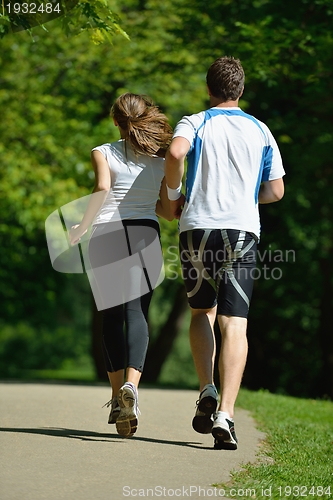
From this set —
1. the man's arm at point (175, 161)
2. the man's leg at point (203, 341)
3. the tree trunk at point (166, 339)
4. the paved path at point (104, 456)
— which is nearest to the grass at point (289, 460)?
the paved path at point (104, 456)

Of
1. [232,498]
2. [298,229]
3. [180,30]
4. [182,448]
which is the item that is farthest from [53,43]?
[232,498]

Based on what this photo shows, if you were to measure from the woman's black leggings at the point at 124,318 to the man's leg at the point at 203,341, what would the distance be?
32 centimetres

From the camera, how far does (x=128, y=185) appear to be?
5.08 metres

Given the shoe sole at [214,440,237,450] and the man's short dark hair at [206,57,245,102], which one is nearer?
the shoe sole at [214,440,237,450]

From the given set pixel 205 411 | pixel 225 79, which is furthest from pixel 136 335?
pixel 225 79

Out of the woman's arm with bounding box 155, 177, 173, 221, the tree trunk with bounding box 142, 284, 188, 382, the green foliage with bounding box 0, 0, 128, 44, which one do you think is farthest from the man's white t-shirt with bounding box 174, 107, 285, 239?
the tree trunk with bounding box 142, 284, 188, 382

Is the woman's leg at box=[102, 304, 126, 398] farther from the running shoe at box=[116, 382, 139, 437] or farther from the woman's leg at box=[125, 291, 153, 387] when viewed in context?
the running shoe at box=[116, 382, 139, 437]

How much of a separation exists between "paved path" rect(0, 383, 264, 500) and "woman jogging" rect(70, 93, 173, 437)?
42 cm

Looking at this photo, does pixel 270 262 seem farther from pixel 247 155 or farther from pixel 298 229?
pixel 247 155

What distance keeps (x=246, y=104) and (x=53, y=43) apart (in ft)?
15.3

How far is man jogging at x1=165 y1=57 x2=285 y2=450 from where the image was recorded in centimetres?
469

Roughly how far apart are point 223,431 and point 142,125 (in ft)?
6.45

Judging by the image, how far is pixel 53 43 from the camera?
1711cm

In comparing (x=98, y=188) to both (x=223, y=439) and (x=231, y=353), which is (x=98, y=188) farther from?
(x=223, y=439)
